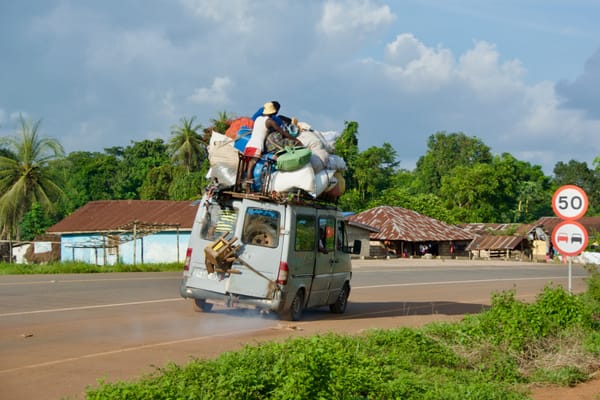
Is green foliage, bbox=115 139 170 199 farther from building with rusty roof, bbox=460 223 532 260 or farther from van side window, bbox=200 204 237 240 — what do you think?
van side window, bbox=200 204 237 240

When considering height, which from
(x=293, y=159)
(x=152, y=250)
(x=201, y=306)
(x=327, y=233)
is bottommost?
(x=201, y=306)

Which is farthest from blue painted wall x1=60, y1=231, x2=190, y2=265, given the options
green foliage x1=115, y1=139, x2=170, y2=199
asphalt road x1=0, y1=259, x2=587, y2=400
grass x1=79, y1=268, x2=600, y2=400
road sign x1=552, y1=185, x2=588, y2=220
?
grass x1=79, y1=268, x2=600, y2=400

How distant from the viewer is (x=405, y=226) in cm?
6712

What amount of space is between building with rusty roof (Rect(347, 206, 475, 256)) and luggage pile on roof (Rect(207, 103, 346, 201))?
5118 centimetres

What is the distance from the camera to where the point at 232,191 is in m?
13.3

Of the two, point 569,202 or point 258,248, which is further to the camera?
point 569,202

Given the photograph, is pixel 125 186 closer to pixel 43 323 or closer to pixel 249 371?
pixel 43 323

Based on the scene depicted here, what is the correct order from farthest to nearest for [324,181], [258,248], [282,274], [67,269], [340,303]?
[67,269] → [340,303] → [324,181] → [258,248] → [282,274]

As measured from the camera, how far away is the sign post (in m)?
13.5

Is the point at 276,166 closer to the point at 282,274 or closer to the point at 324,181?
the point at 324,181

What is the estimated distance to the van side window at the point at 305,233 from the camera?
13.4 meters

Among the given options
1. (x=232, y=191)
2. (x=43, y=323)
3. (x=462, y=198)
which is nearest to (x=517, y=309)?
(x=232, y=191)

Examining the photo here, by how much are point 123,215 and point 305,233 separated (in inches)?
1582

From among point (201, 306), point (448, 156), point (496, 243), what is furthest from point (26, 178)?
point (448, 156)
